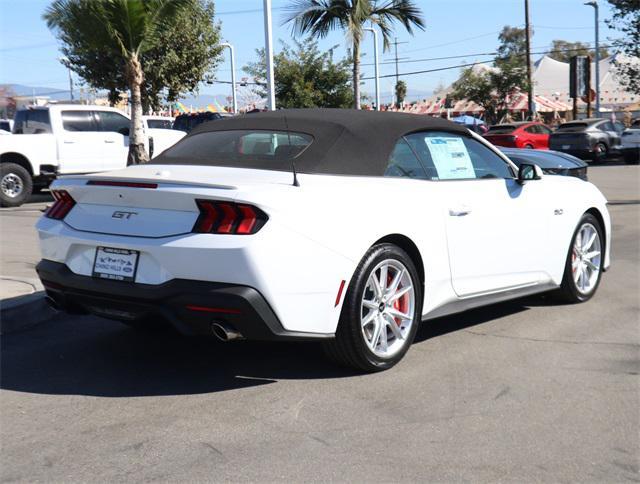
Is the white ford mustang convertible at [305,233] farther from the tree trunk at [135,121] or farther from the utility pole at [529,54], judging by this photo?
the utility pole at [529,54]

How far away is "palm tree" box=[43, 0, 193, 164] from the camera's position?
1609cm

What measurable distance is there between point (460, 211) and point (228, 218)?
1812 mm

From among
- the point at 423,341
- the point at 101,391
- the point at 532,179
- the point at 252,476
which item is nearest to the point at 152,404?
the point at 101,391

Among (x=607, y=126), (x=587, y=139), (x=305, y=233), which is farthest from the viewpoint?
(x=607, y=126)

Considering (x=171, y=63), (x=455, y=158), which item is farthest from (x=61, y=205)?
(x=171, y=63)

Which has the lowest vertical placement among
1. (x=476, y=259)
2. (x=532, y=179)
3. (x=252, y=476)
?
(x=252, y=476)

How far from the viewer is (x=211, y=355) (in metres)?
5.25

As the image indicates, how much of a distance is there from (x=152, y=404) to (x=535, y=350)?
8.47ft

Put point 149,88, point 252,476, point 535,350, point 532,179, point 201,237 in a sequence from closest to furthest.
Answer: point 252,476 → point 201,237 → point 535,350 → point 532,179 → point 149,88

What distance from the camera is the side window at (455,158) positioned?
542 centimetres

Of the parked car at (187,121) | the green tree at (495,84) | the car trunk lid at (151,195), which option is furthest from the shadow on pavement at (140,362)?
the green tree at (495,84)

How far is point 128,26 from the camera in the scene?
53.2 feet

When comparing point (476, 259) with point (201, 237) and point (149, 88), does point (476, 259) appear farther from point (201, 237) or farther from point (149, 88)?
point (149, 88)

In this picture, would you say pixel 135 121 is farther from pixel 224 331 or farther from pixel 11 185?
pixel 224 331
